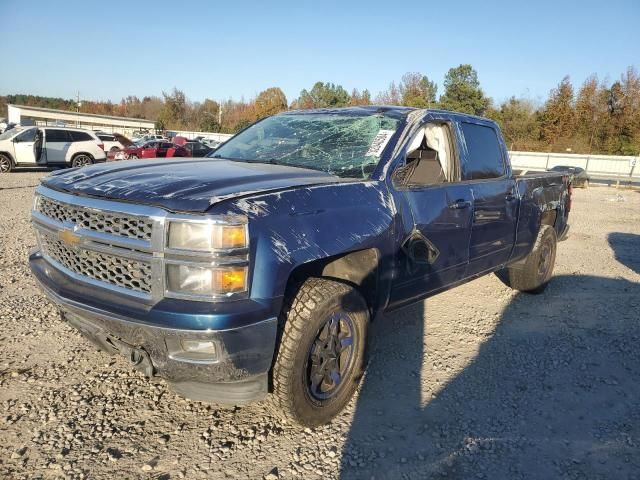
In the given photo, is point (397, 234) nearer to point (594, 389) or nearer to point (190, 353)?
point (190, 353)

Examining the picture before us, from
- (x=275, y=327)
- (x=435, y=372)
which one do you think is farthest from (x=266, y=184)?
(x=435, y=372)

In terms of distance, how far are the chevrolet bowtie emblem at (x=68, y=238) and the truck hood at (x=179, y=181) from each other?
22 centimetres

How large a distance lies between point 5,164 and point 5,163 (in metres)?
0.04

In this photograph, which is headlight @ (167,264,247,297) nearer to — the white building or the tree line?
the tree line

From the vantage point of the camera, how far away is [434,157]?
13.3 feet

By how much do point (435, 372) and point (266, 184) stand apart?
202cm

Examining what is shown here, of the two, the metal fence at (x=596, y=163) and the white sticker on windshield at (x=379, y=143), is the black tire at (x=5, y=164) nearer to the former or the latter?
the white sticker on windshield at (x=379, y=143)

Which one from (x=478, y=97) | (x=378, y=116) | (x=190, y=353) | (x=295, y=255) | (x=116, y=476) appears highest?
(x=478, y=97)

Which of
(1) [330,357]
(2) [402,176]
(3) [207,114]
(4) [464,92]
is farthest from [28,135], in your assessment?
(3) [207,114]

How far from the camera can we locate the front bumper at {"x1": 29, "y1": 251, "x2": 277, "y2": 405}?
2.23 m

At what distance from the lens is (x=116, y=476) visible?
93.7 inches

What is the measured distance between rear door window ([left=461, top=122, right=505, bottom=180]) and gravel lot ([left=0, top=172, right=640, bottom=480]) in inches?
57.4

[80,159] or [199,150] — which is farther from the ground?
[199,150]

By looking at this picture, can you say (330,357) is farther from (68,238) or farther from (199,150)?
(199,150)
